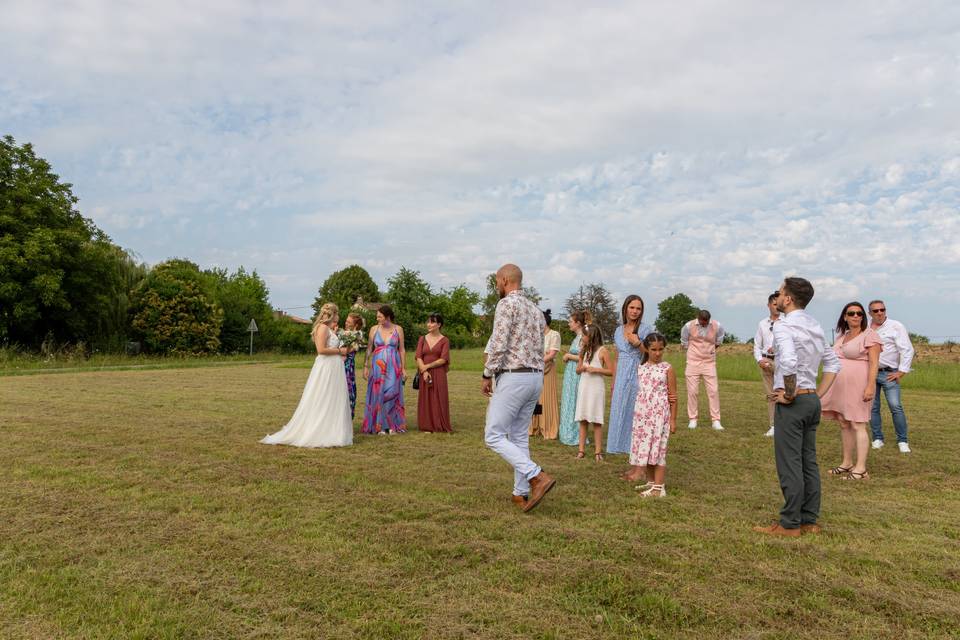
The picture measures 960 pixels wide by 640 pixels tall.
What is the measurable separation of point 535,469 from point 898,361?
6343mm

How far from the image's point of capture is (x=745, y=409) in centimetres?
1462

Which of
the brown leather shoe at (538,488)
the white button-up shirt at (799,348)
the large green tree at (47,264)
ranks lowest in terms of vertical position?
the brown leather shoe at (538,488)

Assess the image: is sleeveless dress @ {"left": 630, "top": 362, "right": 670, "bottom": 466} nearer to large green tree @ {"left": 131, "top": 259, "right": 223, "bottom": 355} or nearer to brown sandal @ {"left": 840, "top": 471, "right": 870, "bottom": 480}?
brown sandal @ {"left": 840, "top": 471, "right": 870, "bottom": 480}

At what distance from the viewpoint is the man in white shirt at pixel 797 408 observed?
5.16 metres

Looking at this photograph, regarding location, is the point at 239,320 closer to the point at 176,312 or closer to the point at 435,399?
the point at 176,312

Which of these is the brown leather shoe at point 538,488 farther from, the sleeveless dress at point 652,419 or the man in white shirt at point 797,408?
the man in white shirt at point 797,408

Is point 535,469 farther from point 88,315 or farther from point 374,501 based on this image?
point 88,315

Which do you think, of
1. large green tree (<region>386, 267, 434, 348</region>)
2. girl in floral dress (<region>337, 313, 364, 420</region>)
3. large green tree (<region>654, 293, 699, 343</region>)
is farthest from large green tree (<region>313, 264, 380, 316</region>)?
girl in floral dress (<region>337, 313, 364, 420</region>)

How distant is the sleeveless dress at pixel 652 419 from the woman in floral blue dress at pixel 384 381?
4.91 metres

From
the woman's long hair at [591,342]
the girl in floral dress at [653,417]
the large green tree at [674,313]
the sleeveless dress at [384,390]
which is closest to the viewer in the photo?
the girl in floral dress at [653,417]

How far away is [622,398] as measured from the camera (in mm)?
8938

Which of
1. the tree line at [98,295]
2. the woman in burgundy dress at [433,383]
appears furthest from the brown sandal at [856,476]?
the tree line at [98,295]

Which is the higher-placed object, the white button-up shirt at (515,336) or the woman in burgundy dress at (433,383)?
the white button-up shirt at (515,336)

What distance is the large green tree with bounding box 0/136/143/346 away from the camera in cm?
3266
